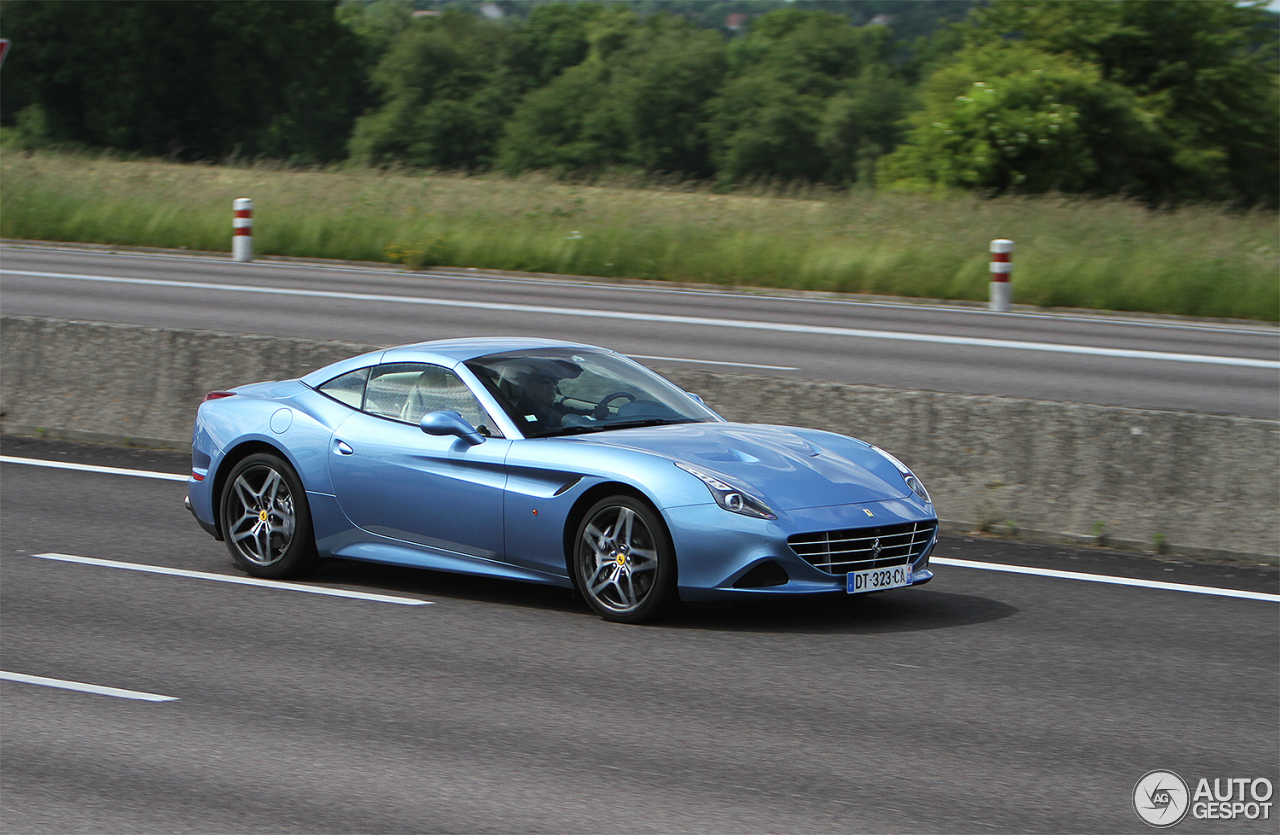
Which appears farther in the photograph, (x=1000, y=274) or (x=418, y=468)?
(x=1000, y=274)

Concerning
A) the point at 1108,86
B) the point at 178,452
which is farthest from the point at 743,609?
the point at 1108,86

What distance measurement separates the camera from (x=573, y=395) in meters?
8.12

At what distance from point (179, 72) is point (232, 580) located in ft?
211

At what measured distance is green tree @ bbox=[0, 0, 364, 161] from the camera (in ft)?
210

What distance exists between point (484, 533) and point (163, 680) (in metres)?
1.83

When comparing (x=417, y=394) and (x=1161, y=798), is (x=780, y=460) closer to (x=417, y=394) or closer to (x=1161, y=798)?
(x=417, y=394)

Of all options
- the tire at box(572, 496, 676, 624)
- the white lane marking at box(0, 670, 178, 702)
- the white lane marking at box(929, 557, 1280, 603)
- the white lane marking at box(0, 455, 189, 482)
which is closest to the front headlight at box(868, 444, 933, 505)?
the white lane marking at box(929, 557, 1280, 603)

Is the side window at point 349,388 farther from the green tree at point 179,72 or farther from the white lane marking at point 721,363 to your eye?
the green tree at point 179,72

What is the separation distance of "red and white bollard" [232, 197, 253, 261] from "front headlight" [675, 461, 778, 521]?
2318 cm

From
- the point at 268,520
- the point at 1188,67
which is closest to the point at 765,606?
the point at 268,520

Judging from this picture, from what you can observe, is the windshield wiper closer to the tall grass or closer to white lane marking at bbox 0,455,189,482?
white lane marking at bbox 0,455,189,482

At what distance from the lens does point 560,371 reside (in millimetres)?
8211

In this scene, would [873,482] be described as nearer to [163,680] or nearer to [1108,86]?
[163,680]

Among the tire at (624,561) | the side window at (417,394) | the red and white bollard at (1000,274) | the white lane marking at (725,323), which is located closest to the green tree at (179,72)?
the white lane marking at (725,323)
